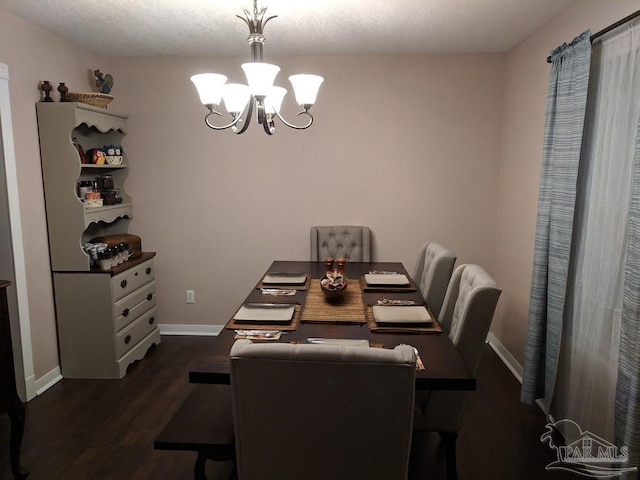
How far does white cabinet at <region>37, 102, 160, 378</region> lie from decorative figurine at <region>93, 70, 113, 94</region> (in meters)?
0.26

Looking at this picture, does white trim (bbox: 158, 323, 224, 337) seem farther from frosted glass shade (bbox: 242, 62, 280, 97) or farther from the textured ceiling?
frosted glass shade (bbox: 242, 62, 280, 97)

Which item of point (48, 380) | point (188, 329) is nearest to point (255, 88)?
point (48, 380)

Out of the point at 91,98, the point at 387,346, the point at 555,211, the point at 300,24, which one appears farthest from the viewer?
the point at 91,98

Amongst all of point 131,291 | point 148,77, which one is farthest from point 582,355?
point 148,77

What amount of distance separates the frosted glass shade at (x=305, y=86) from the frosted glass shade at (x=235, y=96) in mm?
258

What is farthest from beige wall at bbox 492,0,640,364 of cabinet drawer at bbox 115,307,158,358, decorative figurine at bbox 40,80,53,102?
decorative figurine at bbox 40,80,53,102

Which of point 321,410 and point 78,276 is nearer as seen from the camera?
point 321,410

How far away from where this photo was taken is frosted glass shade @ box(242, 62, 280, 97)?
198 centimetres

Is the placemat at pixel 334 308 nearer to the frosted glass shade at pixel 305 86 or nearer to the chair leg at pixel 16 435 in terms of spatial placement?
the frosted glass shade at pixel 305 86

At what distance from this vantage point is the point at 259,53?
220 cm

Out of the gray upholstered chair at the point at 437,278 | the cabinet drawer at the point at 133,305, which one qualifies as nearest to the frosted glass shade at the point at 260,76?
the gray upholstered chair at the point at 437,278

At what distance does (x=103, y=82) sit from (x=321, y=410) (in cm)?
328

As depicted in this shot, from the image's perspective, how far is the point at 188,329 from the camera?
4191 millimetres

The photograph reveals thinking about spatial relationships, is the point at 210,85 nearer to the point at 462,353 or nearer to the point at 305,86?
the point at 305,86
